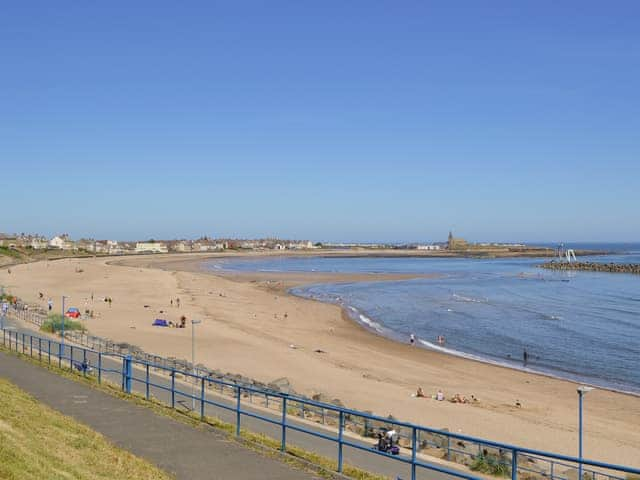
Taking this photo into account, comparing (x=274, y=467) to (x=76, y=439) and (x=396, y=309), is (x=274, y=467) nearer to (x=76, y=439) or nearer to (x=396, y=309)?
(x=76, y=439)

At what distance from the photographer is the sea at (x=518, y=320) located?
31.2 m

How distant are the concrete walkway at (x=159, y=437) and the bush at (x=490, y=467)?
522 cm

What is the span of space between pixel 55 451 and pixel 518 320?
133 feet

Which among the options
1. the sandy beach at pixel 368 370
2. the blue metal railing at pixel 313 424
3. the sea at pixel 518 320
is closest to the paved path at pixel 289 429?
the blue metal railing at pixel 313 424

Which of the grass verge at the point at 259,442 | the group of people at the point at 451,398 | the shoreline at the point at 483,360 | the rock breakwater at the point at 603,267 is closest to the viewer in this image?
the grass verge at the point at 259,442

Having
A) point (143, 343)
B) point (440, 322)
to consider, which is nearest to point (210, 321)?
point (143, 343)

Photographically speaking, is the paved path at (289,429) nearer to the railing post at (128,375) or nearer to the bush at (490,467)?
the railing post at (128,375)

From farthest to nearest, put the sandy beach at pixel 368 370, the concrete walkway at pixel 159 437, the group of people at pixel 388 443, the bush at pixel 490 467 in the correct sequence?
the sandy beach at pixel 368 370 < the bush at pixel 490 467 < the group of people at pixel 388 443 < the concrete walkway at pixel 159 437

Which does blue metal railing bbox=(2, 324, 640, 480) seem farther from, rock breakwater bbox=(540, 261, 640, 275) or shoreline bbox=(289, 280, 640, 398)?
rock breakwater bbox=(540, 261, 640, 275)

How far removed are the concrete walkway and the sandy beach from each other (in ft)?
30.5

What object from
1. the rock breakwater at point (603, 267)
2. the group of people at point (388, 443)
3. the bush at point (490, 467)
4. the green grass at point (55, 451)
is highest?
the green grass at point (55, 451)

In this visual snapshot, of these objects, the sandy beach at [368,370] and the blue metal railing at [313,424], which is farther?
the sandy beach at [368,370]

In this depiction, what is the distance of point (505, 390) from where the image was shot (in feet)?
83.2

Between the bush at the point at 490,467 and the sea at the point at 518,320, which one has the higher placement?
the bush at the point at 490,467
